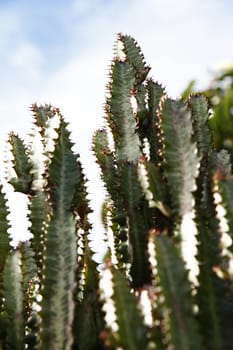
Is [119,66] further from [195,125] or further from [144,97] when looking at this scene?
[195,125]

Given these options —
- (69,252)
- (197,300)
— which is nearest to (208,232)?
(197,300)

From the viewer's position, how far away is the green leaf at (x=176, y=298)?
1814mm

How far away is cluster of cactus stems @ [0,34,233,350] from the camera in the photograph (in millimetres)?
1937

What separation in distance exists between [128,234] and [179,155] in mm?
384

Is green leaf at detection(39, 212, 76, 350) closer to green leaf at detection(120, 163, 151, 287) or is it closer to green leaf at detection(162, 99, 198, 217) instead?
green leaf at detection(120, 163, 151, 287)

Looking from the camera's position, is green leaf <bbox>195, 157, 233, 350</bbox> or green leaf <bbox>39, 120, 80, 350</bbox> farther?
green leaf <bbox>39, 120, 80, 350</bbox>

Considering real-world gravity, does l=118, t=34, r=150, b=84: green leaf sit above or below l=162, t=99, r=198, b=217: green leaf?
above

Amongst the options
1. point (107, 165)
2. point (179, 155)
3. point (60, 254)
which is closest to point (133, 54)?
point (107, 165)

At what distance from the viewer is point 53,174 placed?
271cm

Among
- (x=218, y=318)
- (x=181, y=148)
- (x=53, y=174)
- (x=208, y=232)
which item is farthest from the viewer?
(x=53, y=174)

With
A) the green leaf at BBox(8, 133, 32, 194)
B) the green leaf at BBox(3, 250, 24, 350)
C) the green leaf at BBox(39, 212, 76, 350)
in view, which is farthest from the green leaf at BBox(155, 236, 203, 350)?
the green leaf at BBox(8, 133, 32, 194)

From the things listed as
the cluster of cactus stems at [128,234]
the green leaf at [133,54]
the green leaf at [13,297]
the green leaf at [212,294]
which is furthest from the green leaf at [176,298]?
the green leaf at [133,54]

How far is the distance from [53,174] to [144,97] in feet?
2.10

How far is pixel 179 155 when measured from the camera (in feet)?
8.34
